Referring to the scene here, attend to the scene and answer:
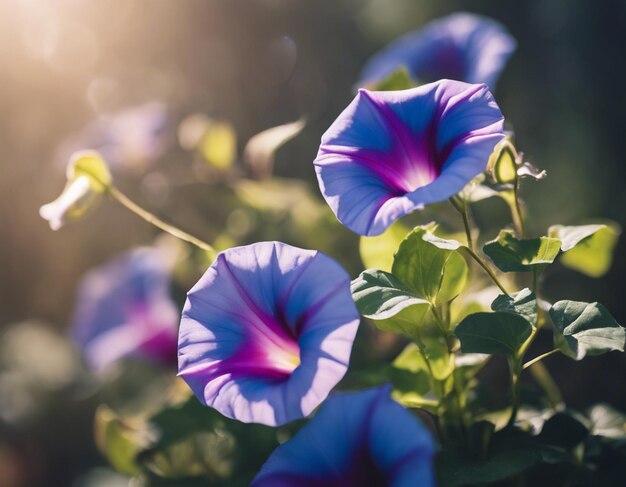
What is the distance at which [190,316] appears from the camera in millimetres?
571

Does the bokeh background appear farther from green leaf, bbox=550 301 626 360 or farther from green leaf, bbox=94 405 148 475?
green leaf, bbox=550 301 626 360

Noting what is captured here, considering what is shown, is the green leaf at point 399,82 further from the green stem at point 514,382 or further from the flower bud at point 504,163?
the green stem at point 514,382

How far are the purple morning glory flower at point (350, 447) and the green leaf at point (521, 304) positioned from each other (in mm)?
108

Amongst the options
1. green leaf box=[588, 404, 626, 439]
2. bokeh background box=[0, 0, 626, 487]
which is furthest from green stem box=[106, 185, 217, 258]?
bokeh background box=[0, 0, 626, 487]

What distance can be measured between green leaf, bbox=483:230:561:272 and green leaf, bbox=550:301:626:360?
3cm

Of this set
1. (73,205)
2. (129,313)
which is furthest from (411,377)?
(129,313)

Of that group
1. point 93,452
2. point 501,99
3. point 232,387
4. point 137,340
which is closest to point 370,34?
point 501,99

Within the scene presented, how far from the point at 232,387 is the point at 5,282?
1.80 metres

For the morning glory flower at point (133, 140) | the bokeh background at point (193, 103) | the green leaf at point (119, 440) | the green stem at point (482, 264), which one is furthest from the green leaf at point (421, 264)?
the bokeh background at point (193, 103)

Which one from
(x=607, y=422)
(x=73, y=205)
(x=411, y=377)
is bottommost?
(x=607, y=422)

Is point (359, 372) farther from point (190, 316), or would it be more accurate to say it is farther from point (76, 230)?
point (76, 230)

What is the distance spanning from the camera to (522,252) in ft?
1.90

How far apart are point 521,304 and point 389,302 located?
91 mm

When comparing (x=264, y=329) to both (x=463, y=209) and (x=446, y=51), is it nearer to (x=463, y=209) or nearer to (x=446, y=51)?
(x=463, y=209)
